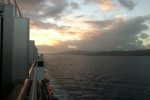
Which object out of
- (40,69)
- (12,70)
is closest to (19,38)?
(12,70)

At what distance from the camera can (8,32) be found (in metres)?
4.41

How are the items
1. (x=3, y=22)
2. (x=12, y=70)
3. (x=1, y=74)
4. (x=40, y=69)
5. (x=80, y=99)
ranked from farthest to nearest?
(x=80, y=99) < (x=40, y=69) < (x=12, y=70) < (x=3, y=22) < (x=1, y=74)

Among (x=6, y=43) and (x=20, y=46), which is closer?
(x=6, y=43)

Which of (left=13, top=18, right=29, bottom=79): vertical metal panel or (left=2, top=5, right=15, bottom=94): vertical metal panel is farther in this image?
(left=13, top=18, right=29, bottom=79): vertical metal panel

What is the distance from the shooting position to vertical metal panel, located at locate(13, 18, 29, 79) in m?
5.23

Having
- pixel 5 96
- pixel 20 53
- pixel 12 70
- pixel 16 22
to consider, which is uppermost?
pixel 16 22

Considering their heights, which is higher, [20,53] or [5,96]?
[20,53]

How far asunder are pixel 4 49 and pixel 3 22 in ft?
1.88

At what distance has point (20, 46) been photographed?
529cm

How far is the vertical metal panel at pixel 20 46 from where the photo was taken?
5.23 metres

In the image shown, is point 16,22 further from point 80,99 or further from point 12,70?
point 80,99

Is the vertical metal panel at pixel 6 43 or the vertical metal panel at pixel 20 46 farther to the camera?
the vertical metal panel at pixel 20 46

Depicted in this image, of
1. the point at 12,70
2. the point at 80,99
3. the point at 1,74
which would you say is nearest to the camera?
the point at 1,74

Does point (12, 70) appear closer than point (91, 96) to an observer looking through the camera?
Yes
